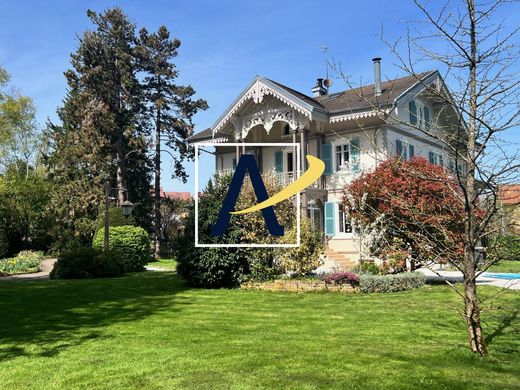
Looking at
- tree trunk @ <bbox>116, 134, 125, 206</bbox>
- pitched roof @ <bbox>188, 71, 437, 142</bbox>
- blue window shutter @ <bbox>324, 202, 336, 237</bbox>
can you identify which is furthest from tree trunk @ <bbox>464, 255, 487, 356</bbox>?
tree trunk @ <bbox>116, 134, 125, 206</bbox>

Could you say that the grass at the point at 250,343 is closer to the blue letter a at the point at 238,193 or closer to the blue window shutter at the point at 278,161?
the blue letter a at the point at 238,193

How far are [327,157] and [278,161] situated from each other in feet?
9.93

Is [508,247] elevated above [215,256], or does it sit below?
above

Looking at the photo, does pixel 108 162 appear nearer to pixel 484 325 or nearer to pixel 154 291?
pixel 154 291

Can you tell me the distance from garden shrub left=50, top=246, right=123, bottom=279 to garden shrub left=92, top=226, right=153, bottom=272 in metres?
1.88

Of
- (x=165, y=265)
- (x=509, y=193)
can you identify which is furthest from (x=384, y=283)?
(x=165, y=265)

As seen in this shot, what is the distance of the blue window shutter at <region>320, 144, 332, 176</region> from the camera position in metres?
22.6

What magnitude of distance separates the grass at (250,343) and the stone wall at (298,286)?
101cm

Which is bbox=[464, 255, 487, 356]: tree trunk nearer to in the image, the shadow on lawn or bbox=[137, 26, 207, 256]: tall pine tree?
the shadow on lawn

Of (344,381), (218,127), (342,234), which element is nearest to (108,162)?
(218,127)

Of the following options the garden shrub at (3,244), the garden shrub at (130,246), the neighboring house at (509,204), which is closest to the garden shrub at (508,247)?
the neighboring house at (509,204)

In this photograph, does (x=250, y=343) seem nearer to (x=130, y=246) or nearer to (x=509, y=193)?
(x=509, y=193)

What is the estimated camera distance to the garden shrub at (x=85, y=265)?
1711 centimetres

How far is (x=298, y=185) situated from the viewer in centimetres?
1703
